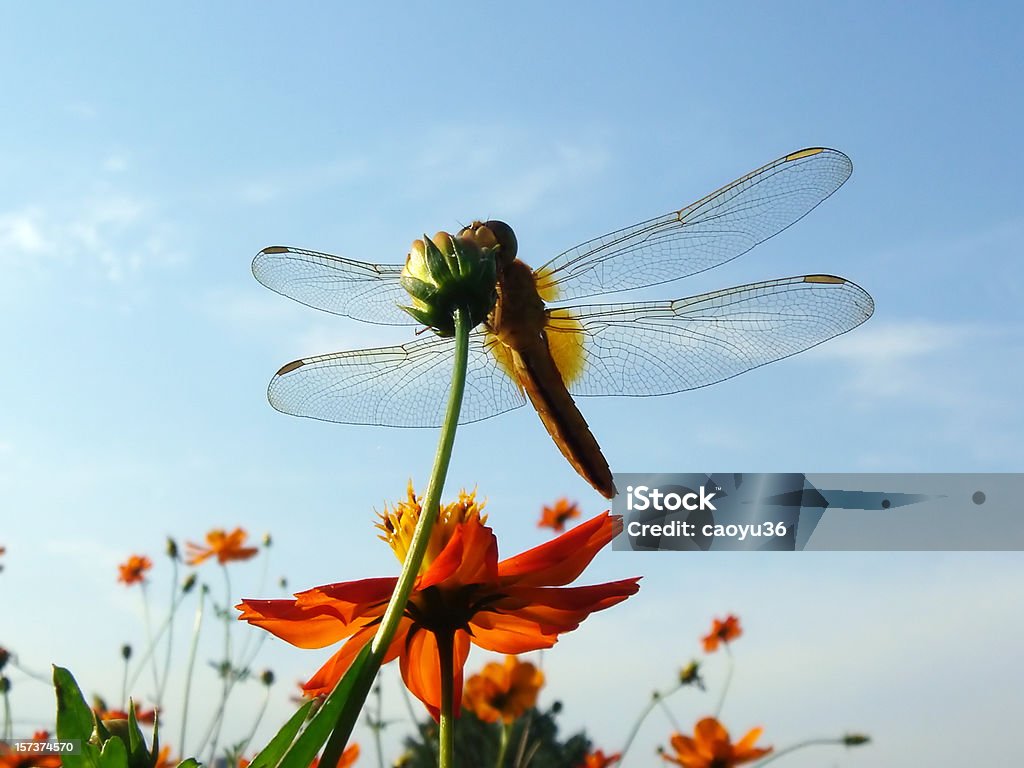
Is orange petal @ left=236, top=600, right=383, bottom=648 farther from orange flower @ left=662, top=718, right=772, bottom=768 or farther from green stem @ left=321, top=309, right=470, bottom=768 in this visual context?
orange flower @ left=662, top=718, right=772, bottom=768

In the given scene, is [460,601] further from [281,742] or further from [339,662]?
[281,742]

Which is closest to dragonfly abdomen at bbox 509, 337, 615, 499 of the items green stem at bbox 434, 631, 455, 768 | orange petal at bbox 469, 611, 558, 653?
orange petal at bbox 469, 611, 558, 653

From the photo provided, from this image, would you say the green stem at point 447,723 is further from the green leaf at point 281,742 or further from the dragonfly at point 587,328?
the dragonfly at point 587,328

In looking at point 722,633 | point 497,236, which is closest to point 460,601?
point 497,236

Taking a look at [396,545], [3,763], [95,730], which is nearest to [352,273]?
[396,545]

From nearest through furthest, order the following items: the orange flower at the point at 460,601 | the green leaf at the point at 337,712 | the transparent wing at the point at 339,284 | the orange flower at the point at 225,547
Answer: the green leaf at the point at 337,712
the orange flower at the point at 460,601
the transparent wing at the point at 339,284
the orange flower at the point at 225,547

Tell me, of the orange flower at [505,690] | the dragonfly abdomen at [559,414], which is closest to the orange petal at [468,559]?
the dragonfly abdomen at [559,414]
